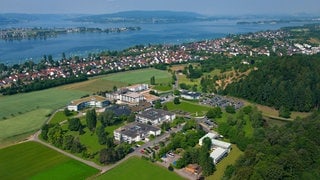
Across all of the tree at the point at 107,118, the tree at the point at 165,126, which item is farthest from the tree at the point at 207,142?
the tree at the point at 107,118

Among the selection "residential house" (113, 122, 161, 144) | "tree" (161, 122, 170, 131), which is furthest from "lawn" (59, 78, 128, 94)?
"tree" (161, 122, 170, 131)

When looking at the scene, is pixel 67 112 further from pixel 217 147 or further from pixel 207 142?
pixel 217 147

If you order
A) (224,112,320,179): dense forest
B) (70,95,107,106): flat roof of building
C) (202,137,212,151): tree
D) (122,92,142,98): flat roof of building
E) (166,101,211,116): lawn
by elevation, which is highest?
(224,112,320,179): dense forest

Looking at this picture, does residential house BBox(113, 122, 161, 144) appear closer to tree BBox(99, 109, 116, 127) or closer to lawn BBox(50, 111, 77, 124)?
tree BBox(99, 109, 116, 127)

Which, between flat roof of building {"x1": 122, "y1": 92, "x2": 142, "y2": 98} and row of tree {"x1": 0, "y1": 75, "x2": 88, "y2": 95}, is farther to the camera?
row of tree {"x1": 0, "y1": 75, "x2": 88, "y2": 95}

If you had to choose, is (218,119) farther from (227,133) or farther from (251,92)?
(251,92)

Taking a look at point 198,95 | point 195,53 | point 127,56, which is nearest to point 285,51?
point 195,53
